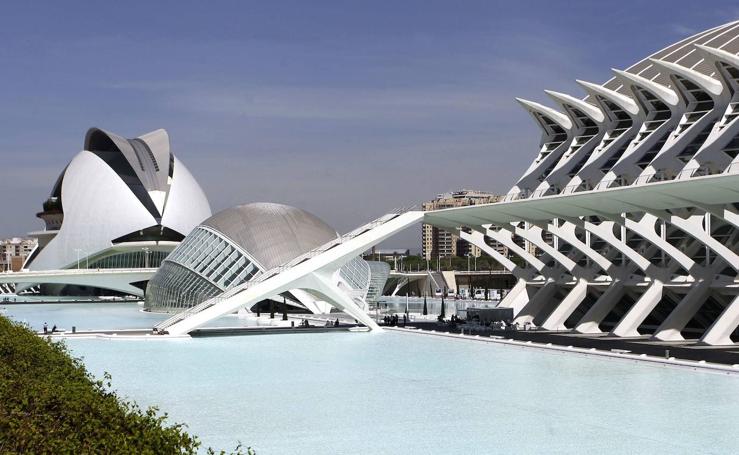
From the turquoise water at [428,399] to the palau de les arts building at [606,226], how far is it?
6304mm

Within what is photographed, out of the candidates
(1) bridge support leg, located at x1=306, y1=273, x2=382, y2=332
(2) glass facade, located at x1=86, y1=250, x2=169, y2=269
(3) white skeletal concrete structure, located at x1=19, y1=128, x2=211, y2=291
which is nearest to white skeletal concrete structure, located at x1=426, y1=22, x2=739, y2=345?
(1) bridge support leg, located at x1=306, y1=273, x2=382, y2=332

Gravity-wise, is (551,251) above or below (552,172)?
below

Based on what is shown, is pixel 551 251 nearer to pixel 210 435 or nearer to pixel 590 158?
pixel 590 158

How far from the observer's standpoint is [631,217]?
125ft

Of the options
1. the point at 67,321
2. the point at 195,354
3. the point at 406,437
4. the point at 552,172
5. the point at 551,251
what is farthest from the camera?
the point at 67,321

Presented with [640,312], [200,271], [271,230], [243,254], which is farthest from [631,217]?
[200,271]

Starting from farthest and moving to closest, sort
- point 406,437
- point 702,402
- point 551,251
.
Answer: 1. point 551,251
2. point 702,402
3. point 406,437

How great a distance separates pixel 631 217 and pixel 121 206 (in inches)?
2486

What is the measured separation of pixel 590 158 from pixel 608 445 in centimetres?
2867

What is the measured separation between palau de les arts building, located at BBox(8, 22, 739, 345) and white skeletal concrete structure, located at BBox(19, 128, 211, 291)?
112 feet

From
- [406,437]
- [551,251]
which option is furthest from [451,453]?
[551,251]

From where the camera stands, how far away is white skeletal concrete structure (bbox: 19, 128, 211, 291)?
9106 cm

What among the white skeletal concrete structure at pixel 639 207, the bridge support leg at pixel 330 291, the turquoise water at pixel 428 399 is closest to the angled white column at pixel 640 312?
the white skeletal concrete structure at pixel 639 207

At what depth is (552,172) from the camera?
44.6m
